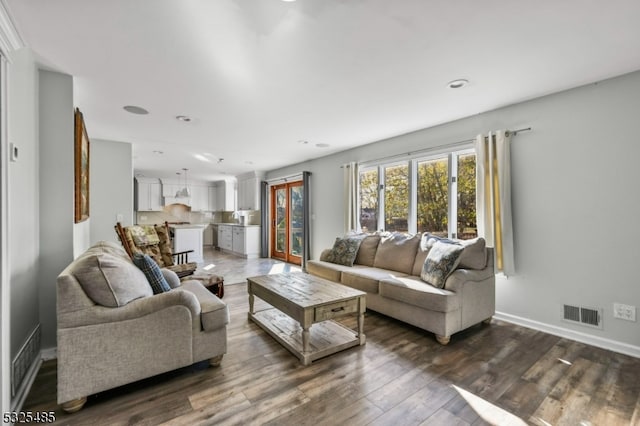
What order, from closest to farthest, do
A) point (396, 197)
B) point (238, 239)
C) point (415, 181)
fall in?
point (415, 181)
point (396, 197)
point (238, 239)

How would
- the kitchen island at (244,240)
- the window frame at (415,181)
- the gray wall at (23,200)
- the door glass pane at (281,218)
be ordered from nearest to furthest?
the gray wall at (23,200) → the window frame at (415,181) → the door glass pane at (281,218) → the kitchen island at (244,240)

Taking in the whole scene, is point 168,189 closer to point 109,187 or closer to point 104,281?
point 109,187

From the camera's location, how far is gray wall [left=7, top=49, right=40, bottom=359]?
1.84m

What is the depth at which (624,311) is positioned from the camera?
98.6 inches

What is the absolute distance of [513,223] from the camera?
10.4 ft

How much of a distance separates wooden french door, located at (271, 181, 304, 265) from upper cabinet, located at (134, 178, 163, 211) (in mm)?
3909

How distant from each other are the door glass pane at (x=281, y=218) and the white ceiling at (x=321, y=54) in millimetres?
3881

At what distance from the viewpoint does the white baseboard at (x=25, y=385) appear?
5.71 ft

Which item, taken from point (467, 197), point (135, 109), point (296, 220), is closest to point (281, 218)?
point (296, 220)

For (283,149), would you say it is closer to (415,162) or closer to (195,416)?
(415,162)

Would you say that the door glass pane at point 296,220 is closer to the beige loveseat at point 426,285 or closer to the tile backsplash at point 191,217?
the tile backsplash at point 191,217

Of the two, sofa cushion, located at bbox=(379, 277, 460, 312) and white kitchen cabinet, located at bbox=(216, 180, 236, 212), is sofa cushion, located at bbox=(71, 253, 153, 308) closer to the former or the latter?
sofa cushion, located at bbox=(379, 277, 460, 312)

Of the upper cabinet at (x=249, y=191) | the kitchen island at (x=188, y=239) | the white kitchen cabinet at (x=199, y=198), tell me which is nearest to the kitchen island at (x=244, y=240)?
the upper cabinet at (x=249, y=191)

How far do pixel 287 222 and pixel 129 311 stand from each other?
5464 millimetres
